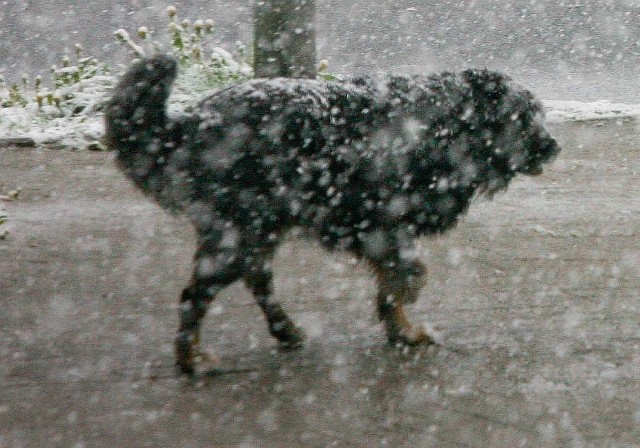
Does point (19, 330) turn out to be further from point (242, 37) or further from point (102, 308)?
point (242, 37)

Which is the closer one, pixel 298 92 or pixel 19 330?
pixel 298 92

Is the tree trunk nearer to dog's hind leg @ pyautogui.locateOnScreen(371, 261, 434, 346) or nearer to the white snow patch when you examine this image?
the white snow patch

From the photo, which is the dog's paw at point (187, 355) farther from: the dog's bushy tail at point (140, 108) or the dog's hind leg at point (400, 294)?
the dog's hind leg at point (400, 294)

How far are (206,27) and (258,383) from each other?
5.92m

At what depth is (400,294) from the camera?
176 inches

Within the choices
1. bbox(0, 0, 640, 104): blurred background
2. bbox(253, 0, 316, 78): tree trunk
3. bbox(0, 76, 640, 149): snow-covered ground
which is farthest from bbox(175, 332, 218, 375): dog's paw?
bbox(0, 0, 640, 104): blurred background

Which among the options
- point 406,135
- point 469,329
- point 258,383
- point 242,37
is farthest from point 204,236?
point 242,37

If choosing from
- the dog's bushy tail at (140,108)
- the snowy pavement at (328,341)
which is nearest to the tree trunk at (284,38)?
the snowy pavement at (328,341)

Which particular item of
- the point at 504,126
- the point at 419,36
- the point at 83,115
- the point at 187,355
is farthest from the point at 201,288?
the point at 419,36

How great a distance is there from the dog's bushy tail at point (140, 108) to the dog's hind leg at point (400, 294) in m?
1.16

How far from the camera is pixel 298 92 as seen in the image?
4148 mm

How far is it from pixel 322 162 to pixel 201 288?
2.32ft

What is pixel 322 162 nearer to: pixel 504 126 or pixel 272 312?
pixel 272 312

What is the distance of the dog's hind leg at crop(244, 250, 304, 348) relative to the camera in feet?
14.5
